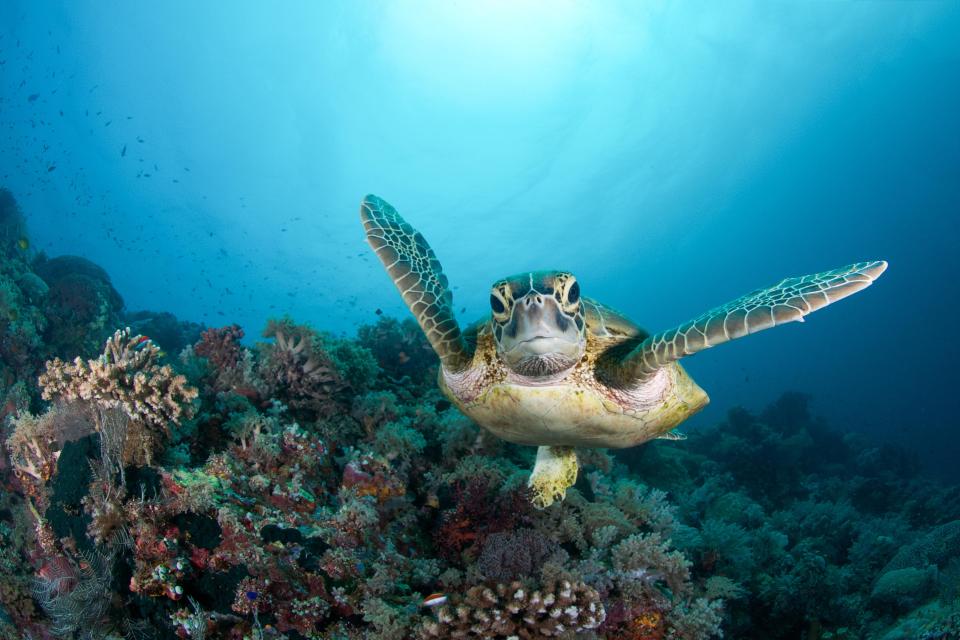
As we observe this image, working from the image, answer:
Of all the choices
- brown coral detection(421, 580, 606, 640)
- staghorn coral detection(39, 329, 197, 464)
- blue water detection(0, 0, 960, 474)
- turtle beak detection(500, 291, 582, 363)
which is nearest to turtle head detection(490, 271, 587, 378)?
turtle beak detection(500, 291, 582, 363)

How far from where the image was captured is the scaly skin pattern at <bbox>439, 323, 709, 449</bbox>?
10.9 ft

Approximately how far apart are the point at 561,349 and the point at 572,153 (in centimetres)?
5400

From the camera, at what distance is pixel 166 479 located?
10.2ft

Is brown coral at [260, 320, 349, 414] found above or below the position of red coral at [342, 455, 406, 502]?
above

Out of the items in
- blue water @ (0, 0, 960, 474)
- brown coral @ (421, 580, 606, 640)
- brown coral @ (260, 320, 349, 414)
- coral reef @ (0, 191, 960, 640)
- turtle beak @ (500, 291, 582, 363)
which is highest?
blue water @ (0, 0, 960, 474)

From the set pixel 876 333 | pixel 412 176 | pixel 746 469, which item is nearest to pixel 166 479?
pixel 746 469

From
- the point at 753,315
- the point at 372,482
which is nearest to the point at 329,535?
the point at 372,482

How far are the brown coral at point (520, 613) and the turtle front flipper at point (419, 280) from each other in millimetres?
1732

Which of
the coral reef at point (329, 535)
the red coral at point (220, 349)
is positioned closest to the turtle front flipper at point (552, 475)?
the coral reef at point (329, 535)

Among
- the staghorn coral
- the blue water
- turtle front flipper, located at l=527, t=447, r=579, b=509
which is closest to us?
A: the staghorn coral

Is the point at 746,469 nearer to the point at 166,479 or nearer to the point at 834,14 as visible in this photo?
the point at 166,479

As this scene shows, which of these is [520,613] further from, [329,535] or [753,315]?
[753,315]

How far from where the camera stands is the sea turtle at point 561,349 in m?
2.75

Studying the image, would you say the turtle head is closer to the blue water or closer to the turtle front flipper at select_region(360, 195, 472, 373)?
the turtle front flipper at select_region(360, 195, 472, 373)
